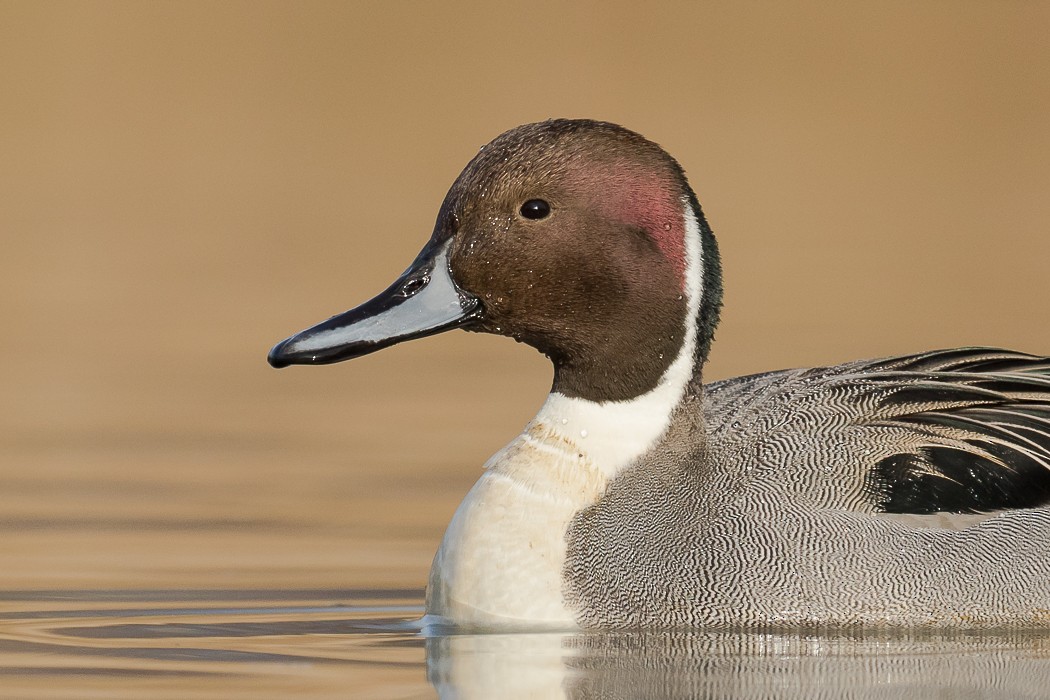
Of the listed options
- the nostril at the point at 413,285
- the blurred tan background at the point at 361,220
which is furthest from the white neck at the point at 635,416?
the blurred tan background at the point at 361,220

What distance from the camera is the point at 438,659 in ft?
19.0

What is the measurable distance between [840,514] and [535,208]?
1.19 meters

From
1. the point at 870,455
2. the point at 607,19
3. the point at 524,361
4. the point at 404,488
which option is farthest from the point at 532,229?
the point at 607,19

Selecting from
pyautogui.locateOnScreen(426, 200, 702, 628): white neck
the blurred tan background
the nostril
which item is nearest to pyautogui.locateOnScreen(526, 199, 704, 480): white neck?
pyautogui.locateOnScreen(426, 200, 702, 628): white neck

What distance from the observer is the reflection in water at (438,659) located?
213 inches

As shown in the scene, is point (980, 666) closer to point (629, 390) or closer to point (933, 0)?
point (629, 390)

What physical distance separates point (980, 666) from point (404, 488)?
10.1 ft

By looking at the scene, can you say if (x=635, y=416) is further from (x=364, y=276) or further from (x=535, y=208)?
(x=364, y=276)

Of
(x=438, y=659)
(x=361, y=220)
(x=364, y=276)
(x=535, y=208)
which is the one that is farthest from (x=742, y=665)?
(x=361, y=220)

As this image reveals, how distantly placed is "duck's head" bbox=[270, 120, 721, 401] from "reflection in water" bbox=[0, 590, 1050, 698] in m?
0.78

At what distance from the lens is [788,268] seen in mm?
13961

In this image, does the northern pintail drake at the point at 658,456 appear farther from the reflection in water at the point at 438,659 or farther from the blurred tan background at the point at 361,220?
the blurred tan background at the point at 361,220

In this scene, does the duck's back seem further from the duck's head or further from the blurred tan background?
the blurred tan background

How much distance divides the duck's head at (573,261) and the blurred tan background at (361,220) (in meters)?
1.05
